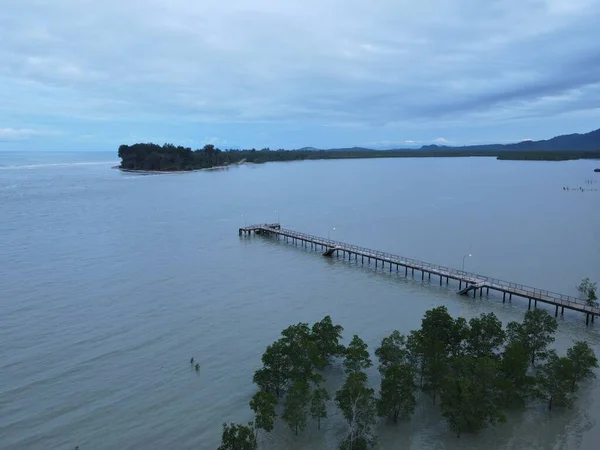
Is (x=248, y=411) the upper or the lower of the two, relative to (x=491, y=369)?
lower

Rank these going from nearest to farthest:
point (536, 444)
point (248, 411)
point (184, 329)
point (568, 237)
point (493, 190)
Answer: point (536, 444) → point (248, 411) → point (184, 329) → point (568, 237) → point (493, 190)

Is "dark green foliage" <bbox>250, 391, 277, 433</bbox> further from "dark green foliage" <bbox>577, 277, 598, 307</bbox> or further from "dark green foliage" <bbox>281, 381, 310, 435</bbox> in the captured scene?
"dark green foliage" <bbox>577, 277, 598, 307</bbox>

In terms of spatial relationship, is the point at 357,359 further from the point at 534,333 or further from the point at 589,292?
the point at 589,292

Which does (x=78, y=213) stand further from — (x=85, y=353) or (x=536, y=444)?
(x=536, y=444)

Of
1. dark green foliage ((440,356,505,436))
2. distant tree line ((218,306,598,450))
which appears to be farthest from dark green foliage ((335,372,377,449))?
Answer: dark green foliage ((440,356,505,436))

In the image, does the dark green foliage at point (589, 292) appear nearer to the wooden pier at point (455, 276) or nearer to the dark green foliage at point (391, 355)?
the wooden pier at point (455, 276)

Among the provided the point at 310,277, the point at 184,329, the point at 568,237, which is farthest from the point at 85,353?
the point at 568,237

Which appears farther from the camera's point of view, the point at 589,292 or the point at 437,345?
the point at 589,292

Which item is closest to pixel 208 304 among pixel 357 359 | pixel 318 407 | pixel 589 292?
pixel 357 359
